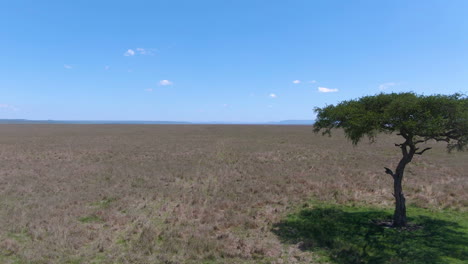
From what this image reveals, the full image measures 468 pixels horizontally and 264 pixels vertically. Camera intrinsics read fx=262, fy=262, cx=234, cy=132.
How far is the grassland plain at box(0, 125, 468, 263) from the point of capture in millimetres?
8195

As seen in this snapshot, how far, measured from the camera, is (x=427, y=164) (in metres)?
24.5


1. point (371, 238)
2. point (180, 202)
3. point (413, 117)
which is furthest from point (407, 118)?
point (180, 202)

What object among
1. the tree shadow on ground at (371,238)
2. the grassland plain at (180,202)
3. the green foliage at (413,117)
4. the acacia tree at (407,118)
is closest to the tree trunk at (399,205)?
the acacia tree at (407,118)

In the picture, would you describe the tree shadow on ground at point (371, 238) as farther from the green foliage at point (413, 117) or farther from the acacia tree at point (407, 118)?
the green foliage at point (413, 117)

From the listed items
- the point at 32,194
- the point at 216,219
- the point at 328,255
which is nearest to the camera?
the point at 328,255

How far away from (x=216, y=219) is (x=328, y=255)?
4.71m

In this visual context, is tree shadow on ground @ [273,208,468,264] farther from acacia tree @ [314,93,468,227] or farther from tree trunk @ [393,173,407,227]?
acacia tree @ [314,93,468,227]

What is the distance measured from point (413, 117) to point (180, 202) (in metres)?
10.7

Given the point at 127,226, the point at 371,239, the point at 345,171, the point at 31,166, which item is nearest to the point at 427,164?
the point at 345,171

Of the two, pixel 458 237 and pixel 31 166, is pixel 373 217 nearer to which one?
pixel 458 237

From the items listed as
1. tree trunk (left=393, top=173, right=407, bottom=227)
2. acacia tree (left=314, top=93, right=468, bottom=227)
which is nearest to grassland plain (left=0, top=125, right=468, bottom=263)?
tree trunk (left=393, top=173, right=407, bottom=227)

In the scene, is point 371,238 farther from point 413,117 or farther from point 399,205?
point 413,117

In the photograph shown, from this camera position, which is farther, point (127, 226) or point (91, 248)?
point (127, 226)

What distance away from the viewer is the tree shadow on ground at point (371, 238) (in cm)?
773
